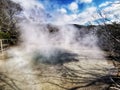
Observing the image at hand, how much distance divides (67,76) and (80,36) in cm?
777

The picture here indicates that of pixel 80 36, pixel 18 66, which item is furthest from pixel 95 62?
pixel 80 36

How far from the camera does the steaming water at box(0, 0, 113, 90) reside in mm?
6094

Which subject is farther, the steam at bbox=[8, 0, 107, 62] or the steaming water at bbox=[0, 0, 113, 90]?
the steam at bbox=[8, 0, 107, 62]

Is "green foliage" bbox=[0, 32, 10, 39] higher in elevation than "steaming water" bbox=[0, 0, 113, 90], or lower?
higher

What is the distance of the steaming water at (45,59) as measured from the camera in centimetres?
609

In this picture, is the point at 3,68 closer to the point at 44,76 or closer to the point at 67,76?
the point at 44,76

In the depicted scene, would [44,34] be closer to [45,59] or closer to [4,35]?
[4,35]

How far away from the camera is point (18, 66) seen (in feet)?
24.1

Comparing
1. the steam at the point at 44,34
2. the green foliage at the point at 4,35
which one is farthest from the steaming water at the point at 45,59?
the green foliage at the point at 4,35

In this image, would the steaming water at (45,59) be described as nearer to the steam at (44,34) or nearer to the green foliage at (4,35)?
the steam at (44,34)

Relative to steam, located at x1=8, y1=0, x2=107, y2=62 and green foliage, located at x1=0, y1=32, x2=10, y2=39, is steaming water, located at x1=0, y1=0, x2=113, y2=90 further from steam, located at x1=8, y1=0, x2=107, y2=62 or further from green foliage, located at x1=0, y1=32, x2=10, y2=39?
green foliage, located at x1=0, y1=32, x2=10, y2=39

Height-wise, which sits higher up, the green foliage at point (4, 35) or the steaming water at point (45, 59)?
the green foliage at point (4, 35)

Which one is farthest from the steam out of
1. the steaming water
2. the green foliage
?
the green foliage

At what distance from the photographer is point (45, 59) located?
28.4 feet
